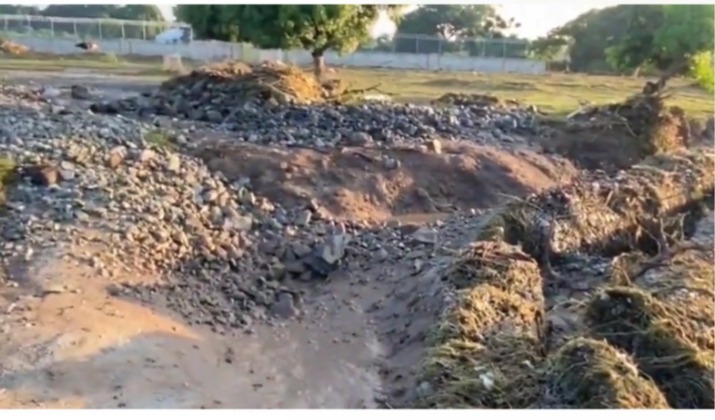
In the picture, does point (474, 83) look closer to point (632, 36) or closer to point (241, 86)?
point (632, 36)

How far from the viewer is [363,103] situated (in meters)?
4.31

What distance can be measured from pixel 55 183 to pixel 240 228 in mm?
647

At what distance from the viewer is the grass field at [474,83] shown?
2.92m

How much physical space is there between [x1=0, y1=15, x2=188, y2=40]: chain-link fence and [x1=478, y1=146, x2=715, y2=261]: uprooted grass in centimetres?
139

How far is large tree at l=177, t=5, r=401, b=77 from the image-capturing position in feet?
9.03

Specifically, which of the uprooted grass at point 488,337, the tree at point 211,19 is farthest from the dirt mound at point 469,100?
the tree at point 211,19

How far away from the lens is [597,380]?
7.11 ft

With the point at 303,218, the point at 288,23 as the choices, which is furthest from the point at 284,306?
the point at 288,23

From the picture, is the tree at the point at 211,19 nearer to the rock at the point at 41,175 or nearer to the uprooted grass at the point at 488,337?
the rock at the point at 41,175

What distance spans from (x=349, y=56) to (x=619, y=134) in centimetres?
234

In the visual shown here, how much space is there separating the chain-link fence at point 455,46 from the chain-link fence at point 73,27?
68 centimetres

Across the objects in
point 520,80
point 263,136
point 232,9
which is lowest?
point 263,136

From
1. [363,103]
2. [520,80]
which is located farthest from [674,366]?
[363,103]

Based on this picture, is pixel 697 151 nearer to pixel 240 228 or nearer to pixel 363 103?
pixel 363 103
